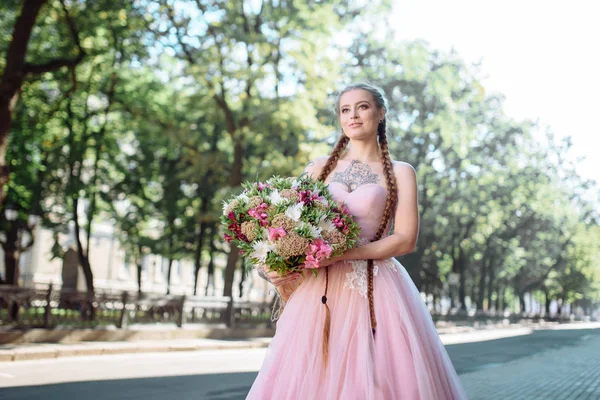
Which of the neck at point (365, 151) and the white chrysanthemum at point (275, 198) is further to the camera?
the neck at point (365, 151)

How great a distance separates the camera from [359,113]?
3.85 m

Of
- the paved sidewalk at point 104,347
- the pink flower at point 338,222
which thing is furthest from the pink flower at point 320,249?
the paved sidewalk at point 104,347

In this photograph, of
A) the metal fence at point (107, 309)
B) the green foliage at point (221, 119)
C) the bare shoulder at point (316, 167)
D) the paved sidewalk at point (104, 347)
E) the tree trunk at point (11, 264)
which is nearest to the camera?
the bare shoulder at point (316, 167)

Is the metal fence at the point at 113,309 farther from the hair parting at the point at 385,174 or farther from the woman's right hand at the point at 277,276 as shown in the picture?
the woman's right hand at the point at 277,276

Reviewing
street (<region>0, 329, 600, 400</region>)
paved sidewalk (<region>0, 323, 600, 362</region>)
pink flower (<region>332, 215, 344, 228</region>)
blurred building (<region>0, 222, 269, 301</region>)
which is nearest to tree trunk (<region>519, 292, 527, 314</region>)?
blurred building (<region>0, 222, 269, 301</region>)

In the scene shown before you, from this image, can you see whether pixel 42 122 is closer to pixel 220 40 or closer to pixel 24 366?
pixel 220 40

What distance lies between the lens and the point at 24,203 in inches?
1099

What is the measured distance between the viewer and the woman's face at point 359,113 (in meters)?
3.86

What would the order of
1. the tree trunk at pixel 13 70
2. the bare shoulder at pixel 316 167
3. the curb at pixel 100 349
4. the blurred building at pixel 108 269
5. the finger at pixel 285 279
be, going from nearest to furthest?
1. the finger at pixel 285 279
2. the bare shoulder at pixel 316 167
3. the curb at pixel 100 349
4. the tree trunk at pixel 13 70
5. the blurred building at pixel 108 269

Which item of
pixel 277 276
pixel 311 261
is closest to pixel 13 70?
pixel 277 276

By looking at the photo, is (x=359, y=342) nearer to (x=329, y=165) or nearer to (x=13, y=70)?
(x=329, y=165)

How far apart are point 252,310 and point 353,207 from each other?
71.1ft

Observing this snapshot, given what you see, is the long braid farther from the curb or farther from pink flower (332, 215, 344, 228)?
the curb

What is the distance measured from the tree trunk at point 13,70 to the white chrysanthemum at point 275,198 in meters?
12.6
